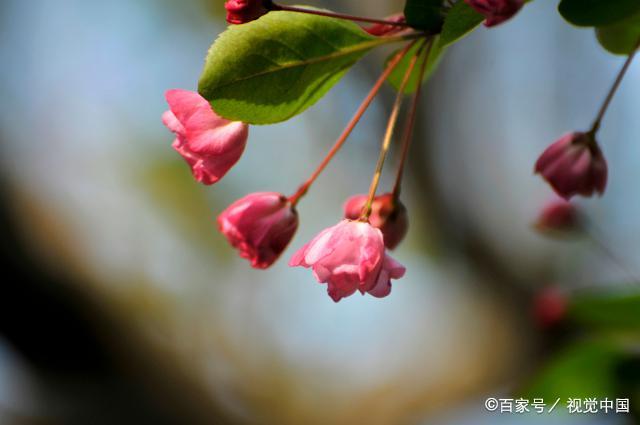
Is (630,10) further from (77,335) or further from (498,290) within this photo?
(498,290)

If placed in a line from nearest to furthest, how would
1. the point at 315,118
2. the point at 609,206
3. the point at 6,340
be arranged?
the point at 6,340, the point at 609,206, the point at 315,118

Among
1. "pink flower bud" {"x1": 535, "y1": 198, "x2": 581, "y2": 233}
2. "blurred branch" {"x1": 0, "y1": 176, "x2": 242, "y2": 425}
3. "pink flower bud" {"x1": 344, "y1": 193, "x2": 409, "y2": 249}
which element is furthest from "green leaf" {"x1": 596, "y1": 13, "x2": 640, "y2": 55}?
"blurred branch" {"x1": 0, "y1": 176, "x2": 242, "y2": 425}

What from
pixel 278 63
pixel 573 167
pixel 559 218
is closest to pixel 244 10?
pixel 278 63

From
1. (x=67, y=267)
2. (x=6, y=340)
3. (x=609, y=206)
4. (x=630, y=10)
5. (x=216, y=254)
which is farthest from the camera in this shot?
(x=216, y=254)

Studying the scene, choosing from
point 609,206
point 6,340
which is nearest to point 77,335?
point 6,340

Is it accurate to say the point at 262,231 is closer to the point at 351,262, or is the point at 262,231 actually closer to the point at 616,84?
the point at 351,262

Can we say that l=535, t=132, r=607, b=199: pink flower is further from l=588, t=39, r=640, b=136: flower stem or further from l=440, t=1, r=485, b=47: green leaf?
l=440, t=1, r=485, b=47: green leaf

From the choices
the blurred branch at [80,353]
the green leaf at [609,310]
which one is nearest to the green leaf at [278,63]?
the green leaf at [609,310]
